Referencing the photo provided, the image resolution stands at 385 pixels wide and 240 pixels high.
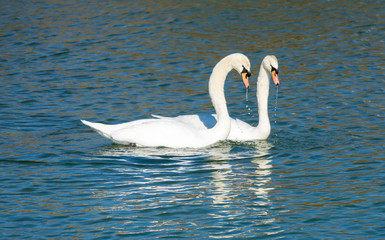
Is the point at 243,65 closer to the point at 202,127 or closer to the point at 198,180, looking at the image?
the point at 202,127

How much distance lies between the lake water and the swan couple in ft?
0.59

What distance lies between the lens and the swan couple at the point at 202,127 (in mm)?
11344

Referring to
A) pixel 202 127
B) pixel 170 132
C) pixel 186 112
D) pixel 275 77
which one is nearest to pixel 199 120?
pixel 202 127

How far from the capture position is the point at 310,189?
9.39 m

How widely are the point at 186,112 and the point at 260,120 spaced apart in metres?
2.31

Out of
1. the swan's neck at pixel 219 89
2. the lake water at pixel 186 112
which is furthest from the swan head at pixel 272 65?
the lake water at pixel 186 112

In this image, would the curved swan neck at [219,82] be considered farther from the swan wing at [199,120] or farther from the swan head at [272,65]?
the swan head at [272,65]

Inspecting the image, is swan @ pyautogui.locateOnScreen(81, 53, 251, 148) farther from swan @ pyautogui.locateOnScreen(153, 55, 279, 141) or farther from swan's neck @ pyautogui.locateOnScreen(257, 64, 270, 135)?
swan's neck @ pyautogui.locateOnScreen(257, 64, 270, 135)

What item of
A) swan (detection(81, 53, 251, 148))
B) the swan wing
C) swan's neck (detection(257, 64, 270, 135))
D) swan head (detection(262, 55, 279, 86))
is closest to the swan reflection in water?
swan (detection(81, 53, 251, 148))

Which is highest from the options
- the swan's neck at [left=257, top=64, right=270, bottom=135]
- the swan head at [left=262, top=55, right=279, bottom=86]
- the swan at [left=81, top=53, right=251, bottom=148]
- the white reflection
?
the swan head at [left=262, top=55, right=279, bottom=86]

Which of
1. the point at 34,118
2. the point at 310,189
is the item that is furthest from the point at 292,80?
the point at 310,189

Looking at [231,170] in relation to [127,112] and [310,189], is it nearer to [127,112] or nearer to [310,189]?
[310,189]

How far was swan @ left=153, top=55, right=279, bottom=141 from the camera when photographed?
12.1 meters

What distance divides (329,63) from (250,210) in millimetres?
8943
